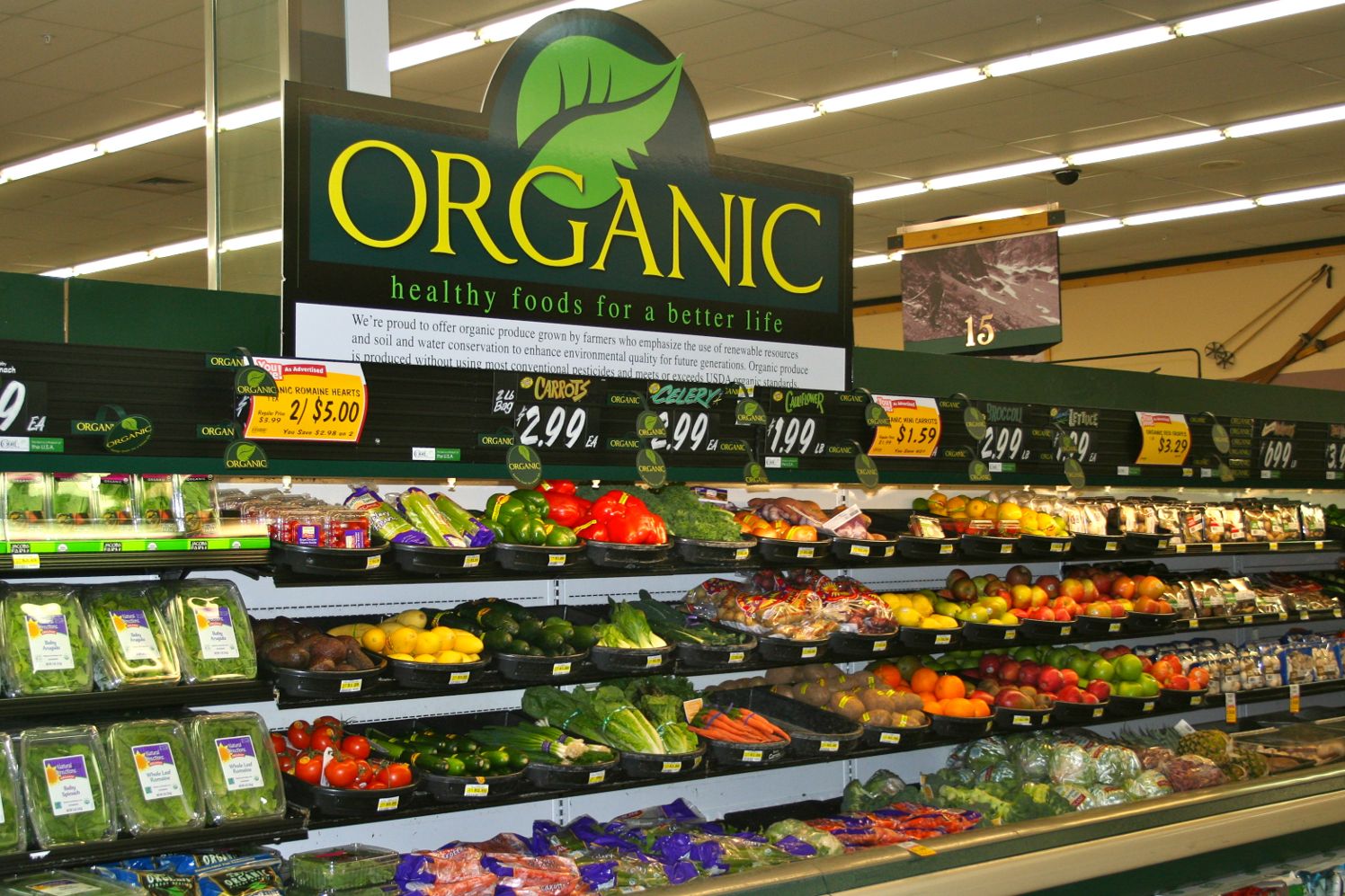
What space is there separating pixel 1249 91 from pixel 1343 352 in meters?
6.16

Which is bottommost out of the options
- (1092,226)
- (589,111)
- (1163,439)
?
(1163,439)

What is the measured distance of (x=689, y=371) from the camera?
441 cm

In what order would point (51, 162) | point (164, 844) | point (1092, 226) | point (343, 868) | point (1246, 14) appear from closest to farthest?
point (164, 844) → point (343, 868) → point (1246, 14) → point (51, 162) → point (1092, 226)

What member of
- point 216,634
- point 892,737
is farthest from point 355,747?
point 892,737

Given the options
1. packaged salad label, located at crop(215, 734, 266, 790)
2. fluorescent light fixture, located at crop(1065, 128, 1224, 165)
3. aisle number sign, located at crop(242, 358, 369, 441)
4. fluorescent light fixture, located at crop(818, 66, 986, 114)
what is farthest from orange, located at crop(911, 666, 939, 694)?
fluorescent light fixture, located at crop(1065, 128, 1224, 165)

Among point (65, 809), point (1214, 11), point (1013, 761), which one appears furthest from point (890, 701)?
point (1214, 11)

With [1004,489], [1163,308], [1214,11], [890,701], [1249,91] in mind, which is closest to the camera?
[890,701]

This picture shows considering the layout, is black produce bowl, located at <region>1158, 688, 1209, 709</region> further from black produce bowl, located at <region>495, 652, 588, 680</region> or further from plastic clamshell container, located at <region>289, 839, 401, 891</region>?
plastic clamshell container, located at <region>289, 839, 401, 891</region>

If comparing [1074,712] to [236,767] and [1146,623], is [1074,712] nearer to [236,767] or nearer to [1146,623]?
[1146,623]

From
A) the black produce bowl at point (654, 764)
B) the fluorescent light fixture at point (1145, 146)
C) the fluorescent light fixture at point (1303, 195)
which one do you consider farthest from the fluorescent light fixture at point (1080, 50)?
the black produce bowl at point (654, 764)

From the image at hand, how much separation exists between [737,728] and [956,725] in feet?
3.39

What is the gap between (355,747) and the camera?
3.51 metres

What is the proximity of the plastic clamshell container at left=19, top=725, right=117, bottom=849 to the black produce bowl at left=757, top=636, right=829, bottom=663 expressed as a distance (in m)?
2.08

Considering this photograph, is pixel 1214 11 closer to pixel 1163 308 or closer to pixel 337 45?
pixel 337 45
